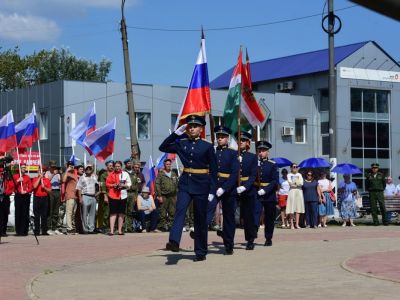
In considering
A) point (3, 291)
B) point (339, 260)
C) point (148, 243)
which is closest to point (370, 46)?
point (148, 243)

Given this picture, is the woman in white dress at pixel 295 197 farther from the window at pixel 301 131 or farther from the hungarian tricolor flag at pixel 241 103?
the window at pixel 301 131

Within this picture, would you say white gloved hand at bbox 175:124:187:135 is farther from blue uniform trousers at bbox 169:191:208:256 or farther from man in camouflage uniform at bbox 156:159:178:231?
man in camouflage uniform at bbox 156:159:178:231

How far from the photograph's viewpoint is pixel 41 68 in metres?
74.0

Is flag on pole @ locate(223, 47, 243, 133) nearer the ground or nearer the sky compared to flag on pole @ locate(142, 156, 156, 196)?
nearer the sky

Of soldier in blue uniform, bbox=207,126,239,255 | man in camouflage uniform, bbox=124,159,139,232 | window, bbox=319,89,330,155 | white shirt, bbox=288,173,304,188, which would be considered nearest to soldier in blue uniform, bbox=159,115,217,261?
soldier in blue uniform, bbox=207,126,239,255

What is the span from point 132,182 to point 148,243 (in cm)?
429

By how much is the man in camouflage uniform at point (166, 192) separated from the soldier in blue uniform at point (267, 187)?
5.60 metres

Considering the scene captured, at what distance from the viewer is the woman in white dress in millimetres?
21406

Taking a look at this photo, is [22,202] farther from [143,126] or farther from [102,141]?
[143,126]

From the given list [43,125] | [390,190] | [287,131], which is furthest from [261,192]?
[287,131]

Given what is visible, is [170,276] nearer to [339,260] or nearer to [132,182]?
[339,260]

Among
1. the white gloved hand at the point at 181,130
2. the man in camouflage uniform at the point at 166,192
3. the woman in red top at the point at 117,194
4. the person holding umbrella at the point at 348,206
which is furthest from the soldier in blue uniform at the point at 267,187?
the person holding umbrella at the point at 348,206

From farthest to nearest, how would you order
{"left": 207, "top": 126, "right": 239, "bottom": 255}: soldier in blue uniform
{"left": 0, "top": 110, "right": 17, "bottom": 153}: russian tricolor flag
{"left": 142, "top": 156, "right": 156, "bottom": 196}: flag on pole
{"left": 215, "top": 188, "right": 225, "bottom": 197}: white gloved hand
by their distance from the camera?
{"left": 142, "top": 156, "right": 156, "bottom": 196}: flag on pole, {"left": 0, "top": 110, "right": 17, "bottom": 153}: russian tricolor flag, {"left": 207, "top": 126, "right": 239, "bottom": 255}: soldier in blue uniform, {"left": 215, "top": 188, "right": 225, "bottom": 197}: white gloved hand

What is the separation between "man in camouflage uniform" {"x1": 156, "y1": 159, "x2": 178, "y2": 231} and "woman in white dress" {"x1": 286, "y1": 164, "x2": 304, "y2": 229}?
3.68 meters
